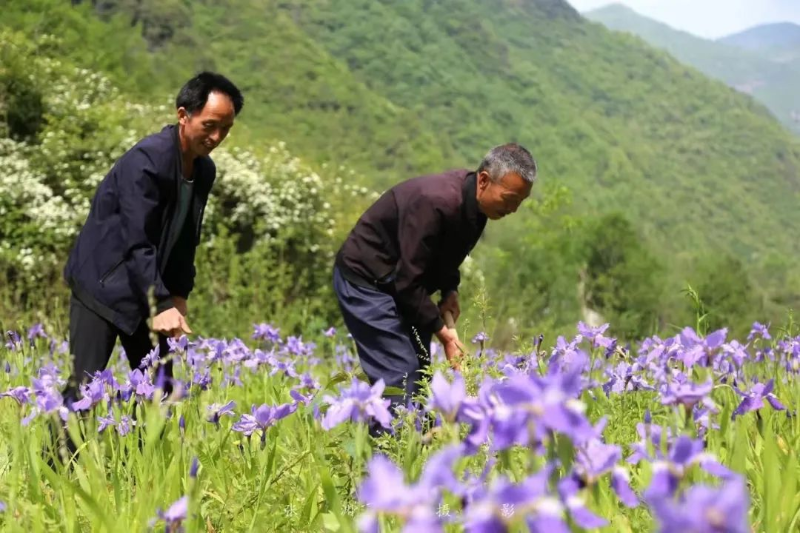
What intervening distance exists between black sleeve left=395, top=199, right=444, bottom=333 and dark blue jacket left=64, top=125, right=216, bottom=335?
92 cm

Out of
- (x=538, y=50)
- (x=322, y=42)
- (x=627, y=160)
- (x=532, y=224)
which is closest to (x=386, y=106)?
(x=322, y=42)

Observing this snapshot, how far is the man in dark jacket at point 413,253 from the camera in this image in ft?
9.26

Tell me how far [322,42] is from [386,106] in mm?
21102

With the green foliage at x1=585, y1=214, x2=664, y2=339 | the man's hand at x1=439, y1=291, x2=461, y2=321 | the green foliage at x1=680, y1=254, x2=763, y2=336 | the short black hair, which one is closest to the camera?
the short black hair

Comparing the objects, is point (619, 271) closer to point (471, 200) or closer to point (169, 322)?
point (471, 200)

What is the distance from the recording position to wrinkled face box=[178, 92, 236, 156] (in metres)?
2.66

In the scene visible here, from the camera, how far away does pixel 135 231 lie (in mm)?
2561

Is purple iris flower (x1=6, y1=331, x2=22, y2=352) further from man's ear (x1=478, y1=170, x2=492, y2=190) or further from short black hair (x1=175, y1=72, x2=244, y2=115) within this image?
man's ear (x1=478, y1=170, x2=492, y2=190)

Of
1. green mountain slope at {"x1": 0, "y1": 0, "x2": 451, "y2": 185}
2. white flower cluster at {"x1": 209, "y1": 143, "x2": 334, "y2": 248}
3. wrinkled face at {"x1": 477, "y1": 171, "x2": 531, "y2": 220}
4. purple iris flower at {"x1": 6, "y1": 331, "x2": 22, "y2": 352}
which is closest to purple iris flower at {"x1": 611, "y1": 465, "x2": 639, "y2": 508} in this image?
wrinkled face at {"x1": 477, "y1": 171, "x2": 531, "y2": 220}

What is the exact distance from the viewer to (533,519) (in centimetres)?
65

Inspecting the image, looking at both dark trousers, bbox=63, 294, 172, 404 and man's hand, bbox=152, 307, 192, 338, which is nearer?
man's hand, bbox=152, 307, 192, 338

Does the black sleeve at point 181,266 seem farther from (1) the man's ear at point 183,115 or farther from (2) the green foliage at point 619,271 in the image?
(2) the green foliage at point 619,271

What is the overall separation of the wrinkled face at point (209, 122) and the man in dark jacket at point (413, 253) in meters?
0.79

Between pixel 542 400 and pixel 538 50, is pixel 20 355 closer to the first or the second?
pixel 542 400
